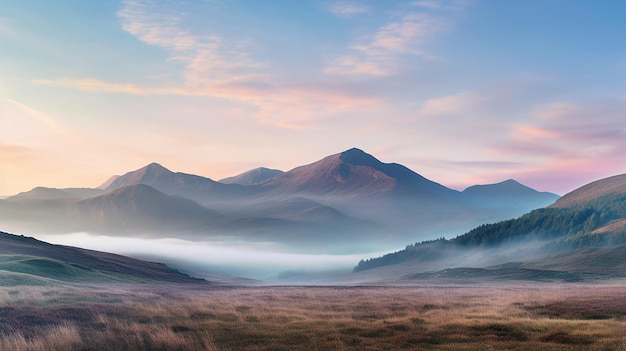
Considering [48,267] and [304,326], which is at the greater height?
[48,267]

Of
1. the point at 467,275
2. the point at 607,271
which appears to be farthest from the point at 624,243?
the point at 467,275

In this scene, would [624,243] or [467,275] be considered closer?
[467,275]

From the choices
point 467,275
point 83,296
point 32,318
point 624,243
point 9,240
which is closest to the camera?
point 32,318

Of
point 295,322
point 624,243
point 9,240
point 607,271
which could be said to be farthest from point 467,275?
point 295,322

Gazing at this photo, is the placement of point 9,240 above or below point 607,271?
above

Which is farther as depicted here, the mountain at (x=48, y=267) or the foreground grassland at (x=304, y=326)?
the mountain at (x=48, y=267)

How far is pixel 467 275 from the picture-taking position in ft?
456

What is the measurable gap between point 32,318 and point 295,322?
1336 cm

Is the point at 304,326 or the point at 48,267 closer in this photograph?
the point at 304,326

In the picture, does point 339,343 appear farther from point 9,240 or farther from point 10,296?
point 9,240

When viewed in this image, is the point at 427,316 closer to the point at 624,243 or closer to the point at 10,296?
the point at 10,296

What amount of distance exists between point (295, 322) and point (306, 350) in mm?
7056

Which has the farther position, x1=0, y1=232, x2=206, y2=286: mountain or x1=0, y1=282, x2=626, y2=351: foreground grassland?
x1=0, y1=232, x2=206, y2=286: mountain

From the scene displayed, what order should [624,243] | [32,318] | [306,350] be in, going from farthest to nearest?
[624,243], [32,318], [306,350]
